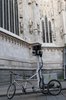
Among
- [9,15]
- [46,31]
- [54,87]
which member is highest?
[9,15]

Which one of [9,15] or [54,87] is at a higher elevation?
[9,15]

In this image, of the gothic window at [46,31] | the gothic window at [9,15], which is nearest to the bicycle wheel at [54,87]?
the gothic window at [9,15]

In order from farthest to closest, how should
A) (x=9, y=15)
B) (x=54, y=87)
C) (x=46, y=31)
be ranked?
(x=46, y=31), (x=9, y=15), (x=54, y=87)

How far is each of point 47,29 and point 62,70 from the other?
446cm

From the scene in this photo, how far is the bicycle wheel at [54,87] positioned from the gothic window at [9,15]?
358 inches

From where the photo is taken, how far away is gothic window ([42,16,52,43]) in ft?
71.5

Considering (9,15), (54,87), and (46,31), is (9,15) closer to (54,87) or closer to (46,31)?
(46,31)

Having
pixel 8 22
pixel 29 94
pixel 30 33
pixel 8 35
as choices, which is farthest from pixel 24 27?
pixel 29 94

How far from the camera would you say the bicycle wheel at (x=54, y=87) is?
800cm

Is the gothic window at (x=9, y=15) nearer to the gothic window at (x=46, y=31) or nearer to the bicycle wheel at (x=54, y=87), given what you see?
the gothic window at (x=46, y=31)

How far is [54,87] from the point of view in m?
8.02

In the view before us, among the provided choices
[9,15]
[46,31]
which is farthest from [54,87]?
[46,31]

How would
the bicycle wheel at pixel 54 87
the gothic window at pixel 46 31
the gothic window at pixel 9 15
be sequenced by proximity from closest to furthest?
the bicycle wheel at pixel 54 87 → the gothic window at pixel 9 15 → the gothic window at pixel 46 31

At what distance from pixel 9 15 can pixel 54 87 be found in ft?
34.9
